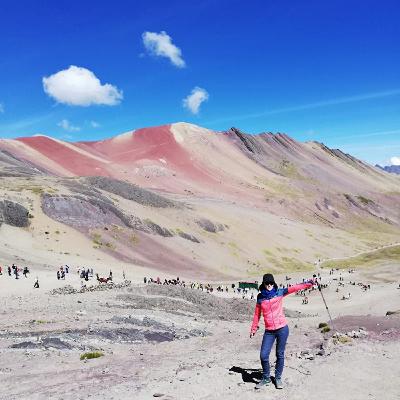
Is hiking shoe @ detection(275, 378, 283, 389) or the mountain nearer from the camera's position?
hiking shoe @ detection(275, 378, 283, 389)

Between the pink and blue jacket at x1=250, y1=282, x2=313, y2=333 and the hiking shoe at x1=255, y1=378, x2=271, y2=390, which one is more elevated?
the pink and blue jacket at x1=250, y1=282, x2=313, y2=333

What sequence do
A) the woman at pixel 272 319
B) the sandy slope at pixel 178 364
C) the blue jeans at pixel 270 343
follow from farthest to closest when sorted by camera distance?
the sandy slope at pixel 178 364, the blue jeans at pixel 270 343, the woman at pixel 272 319

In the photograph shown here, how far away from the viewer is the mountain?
79875 millimetres

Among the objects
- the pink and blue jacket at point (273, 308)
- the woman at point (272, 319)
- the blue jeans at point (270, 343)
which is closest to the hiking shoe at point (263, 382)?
the woman at point (272, 319)

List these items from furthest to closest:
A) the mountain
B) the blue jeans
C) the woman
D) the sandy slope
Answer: the mountain → the sandy slope → the blue jeans → the woman

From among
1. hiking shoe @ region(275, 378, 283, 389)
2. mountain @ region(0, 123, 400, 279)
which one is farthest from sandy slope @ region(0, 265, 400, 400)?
mountain @ region(0, 123, 400, 279)

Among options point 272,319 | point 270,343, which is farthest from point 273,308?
point 270,343

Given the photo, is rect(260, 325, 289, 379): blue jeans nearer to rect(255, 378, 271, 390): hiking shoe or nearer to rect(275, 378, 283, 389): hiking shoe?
rect(255, 378, 271, 390): hiking shoe

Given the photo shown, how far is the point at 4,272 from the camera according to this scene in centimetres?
5166

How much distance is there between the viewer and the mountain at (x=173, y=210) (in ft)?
262

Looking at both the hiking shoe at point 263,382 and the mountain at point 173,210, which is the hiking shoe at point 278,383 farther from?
the mountain at point 173,210

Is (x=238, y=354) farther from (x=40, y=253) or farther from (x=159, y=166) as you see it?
(x=159, y=166)

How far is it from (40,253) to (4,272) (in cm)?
1533

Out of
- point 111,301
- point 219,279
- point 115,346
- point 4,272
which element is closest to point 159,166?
point 219,279
